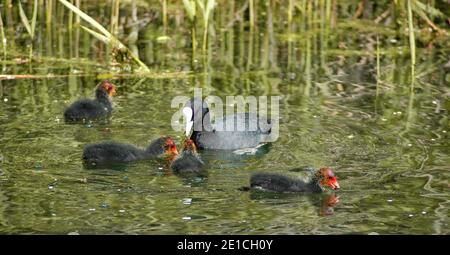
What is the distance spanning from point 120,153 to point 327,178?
1667mm

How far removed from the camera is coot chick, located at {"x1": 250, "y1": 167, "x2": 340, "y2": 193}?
7363 millimetres

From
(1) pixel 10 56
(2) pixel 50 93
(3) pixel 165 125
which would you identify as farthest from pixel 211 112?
(1) pixel 10 56

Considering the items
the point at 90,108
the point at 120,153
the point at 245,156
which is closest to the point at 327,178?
the point at 245,156

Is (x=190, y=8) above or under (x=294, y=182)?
above

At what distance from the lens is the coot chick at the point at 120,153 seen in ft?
26.4

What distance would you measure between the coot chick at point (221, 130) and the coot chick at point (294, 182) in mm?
1449

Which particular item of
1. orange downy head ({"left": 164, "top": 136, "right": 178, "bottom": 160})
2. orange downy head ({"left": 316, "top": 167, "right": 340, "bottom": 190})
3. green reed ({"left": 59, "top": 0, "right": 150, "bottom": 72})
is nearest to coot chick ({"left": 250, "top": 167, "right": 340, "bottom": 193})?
orange downy head ({"left": 316, "top": 167, "right": 340, "bottom": 190})

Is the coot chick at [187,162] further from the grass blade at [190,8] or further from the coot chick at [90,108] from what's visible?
the grass blade at [190,8]

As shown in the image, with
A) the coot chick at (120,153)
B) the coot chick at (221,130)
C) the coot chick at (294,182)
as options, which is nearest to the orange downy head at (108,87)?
the coot chick at (221,130)

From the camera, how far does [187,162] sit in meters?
7.90

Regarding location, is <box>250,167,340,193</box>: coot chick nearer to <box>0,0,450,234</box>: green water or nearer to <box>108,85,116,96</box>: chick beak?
<box>0,0,450,234</box>: green water

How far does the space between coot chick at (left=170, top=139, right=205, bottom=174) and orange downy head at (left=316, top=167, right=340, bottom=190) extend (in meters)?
1.01

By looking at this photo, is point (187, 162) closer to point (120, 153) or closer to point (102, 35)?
point (120, 153)

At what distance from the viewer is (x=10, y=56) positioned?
462 inches
